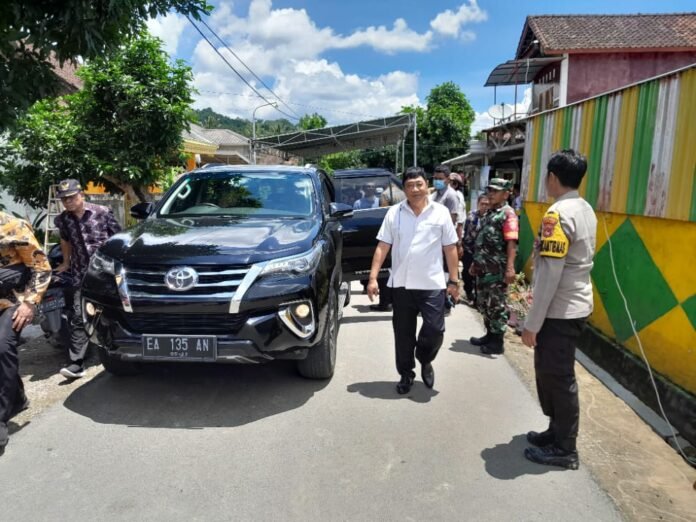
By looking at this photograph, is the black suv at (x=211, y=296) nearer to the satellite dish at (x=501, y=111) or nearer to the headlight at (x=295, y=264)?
the headlight at (x=295, y=264)

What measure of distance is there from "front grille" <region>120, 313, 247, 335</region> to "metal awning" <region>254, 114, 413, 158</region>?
1955 cm

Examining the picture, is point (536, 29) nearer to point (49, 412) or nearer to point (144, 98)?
point (144, 98)

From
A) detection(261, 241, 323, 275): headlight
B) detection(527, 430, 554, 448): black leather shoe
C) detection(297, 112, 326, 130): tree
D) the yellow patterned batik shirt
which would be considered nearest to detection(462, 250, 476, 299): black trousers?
detection(261, 241, 323, 275): headlight

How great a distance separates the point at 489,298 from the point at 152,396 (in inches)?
131

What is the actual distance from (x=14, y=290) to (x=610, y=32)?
21.9 meters

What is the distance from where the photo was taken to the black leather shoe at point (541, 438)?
323 centimetres

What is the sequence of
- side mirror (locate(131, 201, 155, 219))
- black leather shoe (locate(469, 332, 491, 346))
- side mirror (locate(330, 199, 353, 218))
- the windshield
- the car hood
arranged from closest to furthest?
the car hood
the windshield
side mirror (locate(131, 201, 155, 219))
side mirror (locate(330, 199, 353, 218))
black leather shoe (locate(469, 332, 491, 346))

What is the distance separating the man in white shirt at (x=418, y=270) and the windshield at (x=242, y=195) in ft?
3.51

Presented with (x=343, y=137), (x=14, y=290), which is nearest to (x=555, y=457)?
(x=14, y=290)

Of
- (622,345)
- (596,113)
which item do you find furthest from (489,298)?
(596,113)

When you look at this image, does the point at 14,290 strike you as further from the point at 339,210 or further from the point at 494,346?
the point at 494,346

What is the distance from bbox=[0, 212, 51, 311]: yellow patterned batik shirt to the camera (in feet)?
11.2

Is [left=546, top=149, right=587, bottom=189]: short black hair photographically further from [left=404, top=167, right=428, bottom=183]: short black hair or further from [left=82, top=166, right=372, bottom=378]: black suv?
[left=82, top=166, right=372, bottom=378]: black suv

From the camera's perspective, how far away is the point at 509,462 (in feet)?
10.2
